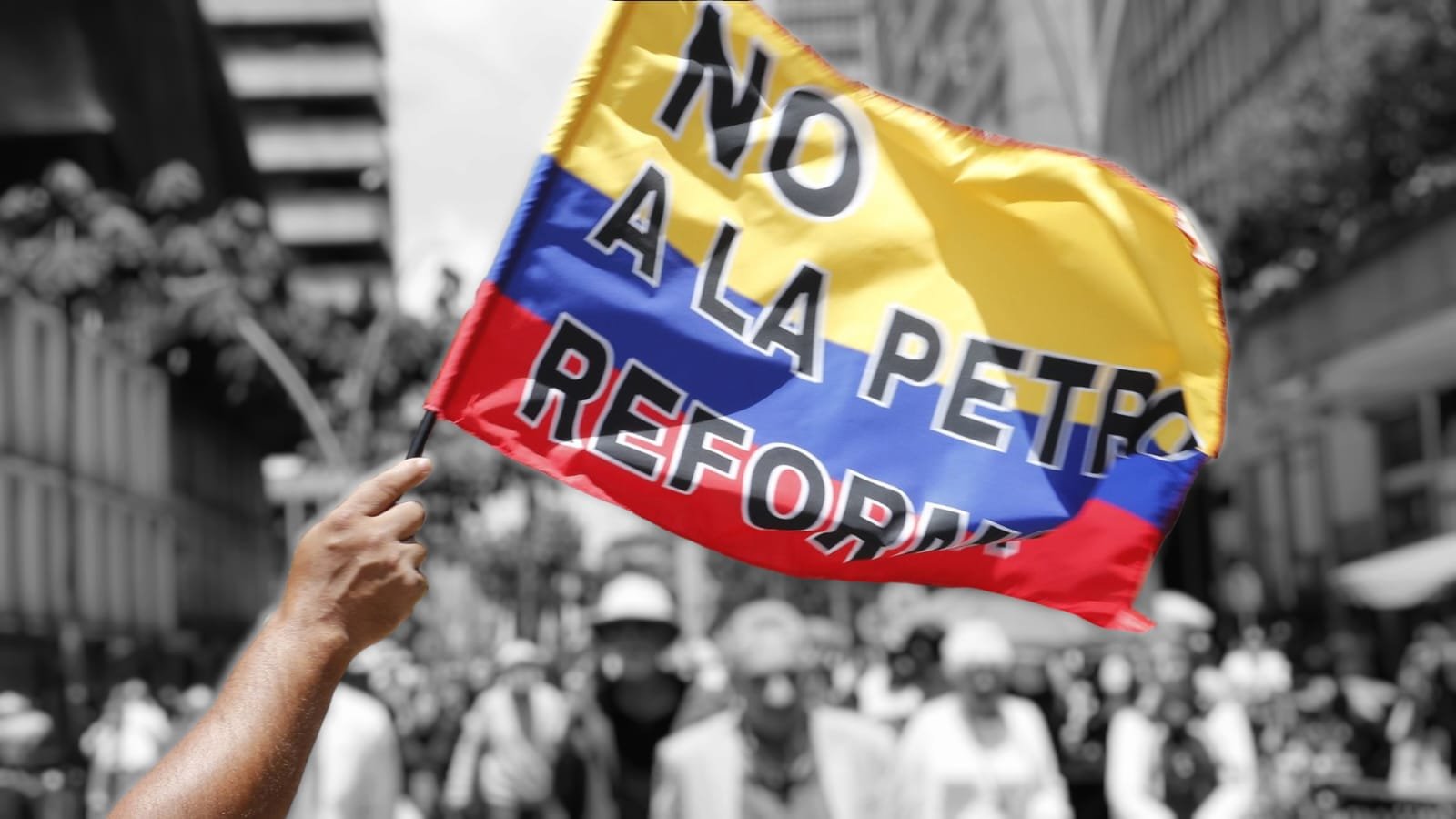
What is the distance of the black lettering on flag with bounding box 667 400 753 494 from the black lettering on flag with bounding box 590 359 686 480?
0.13 ft

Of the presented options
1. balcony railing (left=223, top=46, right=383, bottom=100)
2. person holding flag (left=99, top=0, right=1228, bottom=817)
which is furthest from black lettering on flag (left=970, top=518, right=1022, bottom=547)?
balcony railing (left=223, top=46, right=383, bottom=100)

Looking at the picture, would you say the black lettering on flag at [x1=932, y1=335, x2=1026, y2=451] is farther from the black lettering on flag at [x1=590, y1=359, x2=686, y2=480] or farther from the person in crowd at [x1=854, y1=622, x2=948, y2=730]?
the person in crowd at [x1=854, y1=622, x2=948, y2=730]

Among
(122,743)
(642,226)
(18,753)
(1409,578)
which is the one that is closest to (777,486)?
(642,226)

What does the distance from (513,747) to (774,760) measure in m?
3.33

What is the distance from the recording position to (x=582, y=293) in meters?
3.96

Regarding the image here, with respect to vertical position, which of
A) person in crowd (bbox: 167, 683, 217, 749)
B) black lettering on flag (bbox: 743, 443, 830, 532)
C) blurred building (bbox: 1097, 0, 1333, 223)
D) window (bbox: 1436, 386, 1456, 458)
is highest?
blurred building (bbox: 1097, 0, 1333, 223)

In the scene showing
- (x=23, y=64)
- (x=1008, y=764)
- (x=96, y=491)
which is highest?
(x=23, y=64)

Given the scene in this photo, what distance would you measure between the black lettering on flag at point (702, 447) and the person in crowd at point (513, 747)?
178 inches

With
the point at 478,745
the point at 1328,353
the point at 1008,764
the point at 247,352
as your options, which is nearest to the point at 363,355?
the point at 247,352

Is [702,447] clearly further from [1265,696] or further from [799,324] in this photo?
[1265,696]

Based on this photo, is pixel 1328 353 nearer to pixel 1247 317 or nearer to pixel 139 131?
pixel 1247 317

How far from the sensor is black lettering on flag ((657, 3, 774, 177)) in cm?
411

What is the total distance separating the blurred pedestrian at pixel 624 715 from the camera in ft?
26.4

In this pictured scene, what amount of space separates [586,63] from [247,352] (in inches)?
1101
